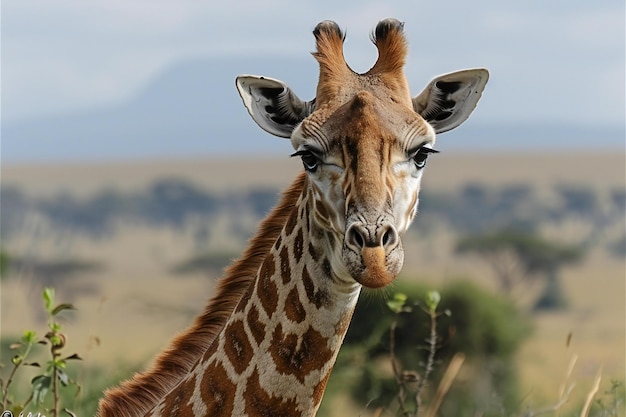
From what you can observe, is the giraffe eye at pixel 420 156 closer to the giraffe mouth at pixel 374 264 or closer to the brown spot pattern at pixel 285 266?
the giraffe mouth at pixel 374 264

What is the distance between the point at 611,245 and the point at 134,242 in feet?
101

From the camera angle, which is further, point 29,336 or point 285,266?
point 29,336

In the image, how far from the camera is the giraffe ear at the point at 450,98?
8.16 meters

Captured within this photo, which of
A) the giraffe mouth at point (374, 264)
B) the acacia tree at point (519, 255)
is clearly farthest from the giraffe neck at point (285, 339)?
the acacia tree at point (519, 255)

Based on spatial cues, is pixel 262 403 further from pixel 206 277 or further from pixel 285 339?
pixel 206 277

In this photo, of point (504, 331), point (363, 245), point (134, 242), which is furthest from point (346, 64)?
point (134, 242)

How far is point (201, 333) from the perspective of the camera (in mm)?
8484

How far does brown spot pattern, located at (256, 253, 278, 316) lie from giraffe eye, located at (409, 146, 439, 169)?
1.01m

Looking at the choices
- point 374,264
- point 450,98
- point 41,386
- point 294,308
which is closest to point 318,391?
point 294,308

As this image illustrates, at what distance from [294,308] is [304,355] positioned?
257 mm

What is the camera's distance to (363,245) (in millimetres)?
6988

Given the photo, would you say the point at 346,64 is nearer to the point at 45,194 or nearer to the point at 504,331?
the point at 504,331

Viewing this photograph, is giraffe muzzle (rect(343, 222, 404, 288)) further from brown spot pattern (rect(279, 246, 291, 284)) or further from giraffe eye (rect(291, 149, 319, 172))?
brown spot pattern (rect(279, 246, 291, 284))

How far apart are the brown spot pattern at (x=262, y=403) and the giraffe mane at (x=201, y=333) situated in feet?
2.35
